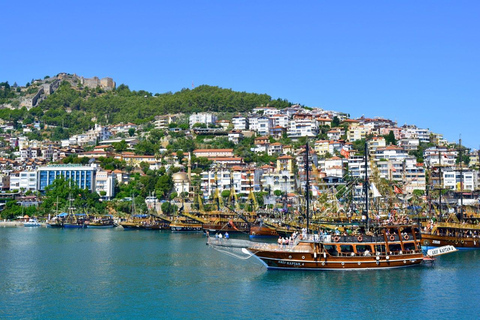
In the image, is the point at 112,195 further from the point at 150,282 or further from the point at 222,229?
the point at 150,282

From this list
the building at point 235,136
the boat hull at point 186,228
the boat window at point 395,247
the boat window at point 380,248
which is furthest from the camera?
the building at point 235,136

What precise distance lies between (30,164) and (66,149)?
10.3 meters

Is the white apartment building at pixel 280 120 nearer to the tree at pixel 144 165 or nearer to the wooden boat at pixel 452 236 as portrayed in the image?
the tree at pixel 144 165

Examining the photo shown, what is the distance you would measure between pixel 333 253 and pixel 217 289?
25.0ft

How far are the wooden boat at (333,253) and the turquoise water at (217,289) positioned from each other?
1.99ft

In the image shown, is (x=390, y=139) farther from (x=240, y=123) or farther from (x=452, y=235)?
(x=452, y=235)

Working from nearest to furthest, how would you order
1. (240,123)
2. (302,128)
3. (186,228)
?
(186,228) → (302,128) → (240,123)

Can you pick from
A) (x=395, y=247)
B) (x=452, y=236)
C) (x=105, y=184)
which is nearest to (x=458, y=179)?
(x=452, y=236)

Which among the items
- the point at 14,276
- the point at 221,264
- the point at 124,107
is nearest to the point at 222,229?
the point at 221,264

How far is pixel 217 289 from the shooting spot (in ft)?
104

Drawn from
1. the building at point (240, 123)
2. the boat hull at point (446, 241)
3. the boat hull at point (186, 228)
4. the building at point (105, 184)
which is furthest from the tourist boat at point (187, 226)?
the building at point (240, 123)

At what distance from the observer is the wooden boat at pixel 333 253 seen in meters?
35.5

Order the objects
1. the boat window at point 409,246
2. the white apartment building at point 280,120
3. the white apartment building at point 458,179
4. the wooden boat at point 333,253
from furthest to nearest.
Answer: the white apartment building at point 280,120 < the white apartment building at point 458,179 < the boat window at point 409,246 < the wooden boat at point 333,253

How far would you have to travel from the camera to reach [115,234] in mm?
67562
